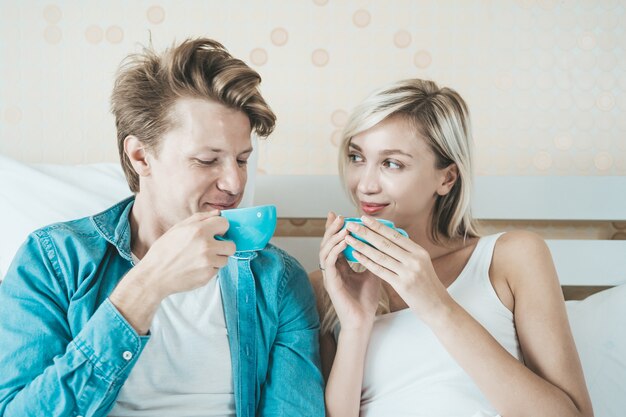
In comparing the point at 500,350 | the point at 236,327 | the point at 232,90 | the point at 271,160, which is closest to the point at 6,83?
the point at 271,160

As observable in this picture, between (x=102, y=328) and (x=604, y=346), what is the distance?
1.26 metres

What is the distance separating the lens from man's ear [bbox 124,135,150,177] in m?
1.34

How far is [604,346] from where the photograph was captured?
1553 millimetres

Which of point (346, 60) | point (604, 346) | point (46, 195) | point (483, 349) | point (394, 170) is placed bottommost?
point (604, 346)

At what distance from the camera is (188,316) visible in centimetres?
132

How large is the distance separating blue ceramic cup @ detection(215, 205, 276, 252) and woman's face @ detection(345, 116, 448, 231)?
374 millimetres

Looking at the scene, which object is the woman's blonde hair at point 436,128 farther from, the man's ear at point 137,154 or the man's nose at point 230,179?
the man's ear at point 137,154

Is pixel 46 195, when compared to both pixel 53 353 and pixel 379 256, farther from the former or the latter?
pixel 379 256

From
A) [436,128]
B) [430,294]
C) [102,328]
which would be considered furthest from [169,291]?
[436,128]

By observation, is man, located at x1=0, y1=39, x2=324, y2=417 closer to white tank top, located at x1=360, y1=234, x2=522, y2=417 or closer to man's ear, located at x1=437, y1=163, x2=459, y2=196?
white tank top, located at x1=360, y1=234, x2=522, y2=417

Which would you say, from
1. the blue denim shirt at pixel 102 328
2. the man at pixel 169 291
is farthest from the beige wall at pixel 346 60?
the blue denim shirt at pixel 102 328

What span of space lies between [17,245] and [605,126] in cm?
183

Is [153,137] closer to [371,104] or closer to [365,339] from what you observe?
[371,104]

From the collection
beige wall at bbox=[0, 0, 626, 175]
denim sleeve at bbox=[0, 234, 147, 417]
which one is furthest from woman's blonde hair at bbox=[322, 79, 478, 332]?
denim sleeve at bbox=[0, 234, 147, 417]
